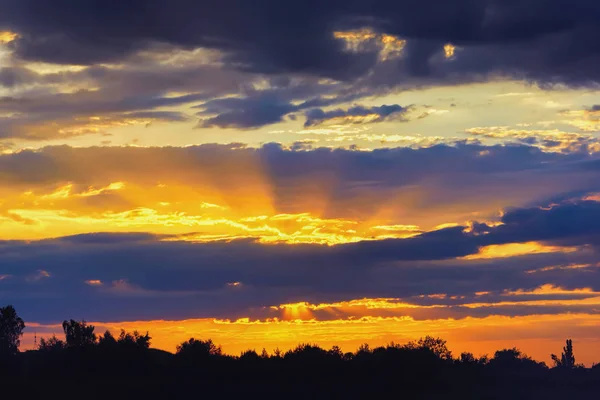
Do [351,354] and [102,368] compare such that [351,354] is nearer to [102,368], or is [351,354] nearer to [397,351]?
[397,351]

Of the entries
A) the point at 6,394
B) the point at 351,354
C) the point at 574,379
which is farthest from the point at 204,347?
the point at 574,379

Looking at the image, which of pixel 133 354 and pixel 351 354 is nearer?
pixel 133 354

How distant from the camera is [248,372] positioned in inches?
5344

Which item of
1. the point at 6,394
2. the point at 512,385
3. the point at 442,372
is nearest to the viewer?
the point at 6,394

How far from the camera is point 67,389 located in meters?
116

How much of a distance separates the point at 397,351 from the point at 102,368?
46.4 meters

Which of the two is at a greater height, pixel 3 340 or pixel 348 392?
pixel 3 340

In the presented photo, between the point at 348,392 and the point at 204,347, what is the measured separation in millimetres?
30920

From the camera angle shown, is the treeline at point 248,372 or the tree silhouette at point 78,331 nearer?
the treeline at point 248,372

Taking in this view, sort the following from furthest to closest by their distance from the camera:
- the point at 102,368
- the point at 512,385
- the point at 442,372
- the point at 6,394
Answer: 1. the point at 512,385
2. the point at 442,372
3. the point at 102,368
4. the point at 6,394

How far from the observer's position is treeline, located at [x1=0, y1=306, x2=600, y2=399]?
122 m

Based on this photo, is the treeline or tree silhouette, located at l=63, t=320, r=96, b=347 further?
tree silhouette, located at l=63, t=320, r=96, b=347

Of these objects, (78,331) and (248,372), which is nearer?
(248,372)

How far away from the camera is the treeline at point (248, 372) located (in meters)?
122
